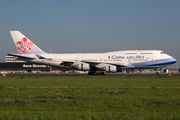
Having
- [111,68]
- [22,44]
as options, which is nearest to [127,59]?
[111,68]

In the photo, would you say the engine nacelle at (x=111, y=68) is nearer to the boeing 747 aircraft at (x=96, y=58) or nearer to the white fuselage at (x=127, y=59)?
the boeing 747 aircraft at (x=96, y=58)

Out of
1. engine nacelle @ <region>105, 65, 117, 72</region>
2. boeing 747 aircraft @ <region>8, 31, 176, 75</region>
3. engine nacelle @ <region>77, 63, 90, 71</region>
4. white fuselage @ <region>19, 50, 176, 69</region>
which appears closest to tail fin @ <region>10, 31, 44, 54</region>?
boeing 747 aircraft @ <region>8, 31, 176, 75</region>

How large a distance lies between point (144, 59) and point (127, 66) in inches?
175

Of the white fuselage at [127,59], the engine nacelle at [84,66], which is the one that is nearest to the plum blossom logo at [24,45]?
the white fuselage at [127,59]

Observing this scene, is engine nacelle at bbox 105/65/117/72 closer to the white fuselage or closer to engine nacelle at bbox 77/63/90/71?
the white fuselage

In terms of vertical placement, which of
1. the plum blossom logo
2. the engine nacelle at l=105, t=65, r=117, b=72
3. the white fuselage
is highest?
the plum blossom logo

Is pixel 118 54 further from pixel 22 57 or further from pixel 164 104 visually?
pixel 164 104

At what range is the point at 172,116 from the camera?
383 inches

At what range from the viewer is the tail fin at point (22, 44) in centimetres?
5688

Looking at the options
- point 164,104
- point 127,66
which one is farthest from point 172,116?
point 127,66

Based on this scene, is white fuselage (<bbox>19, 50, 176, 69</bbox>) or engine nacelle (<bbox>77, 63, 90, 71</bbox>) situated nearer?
engine nacelle (<bbox>77, 63, 90, 71</bbox>)

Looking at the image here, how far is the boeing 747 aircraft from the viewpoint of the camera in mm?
52875

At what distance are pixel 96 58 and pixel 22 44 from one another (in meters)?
19.8

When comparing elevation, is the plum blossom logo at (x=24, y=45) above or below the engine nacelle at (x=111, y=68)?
above
